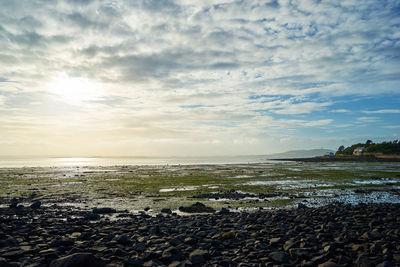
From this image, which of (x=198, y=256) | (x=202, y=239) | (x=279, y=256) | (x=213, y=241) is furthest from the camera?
(x=202, y=239)

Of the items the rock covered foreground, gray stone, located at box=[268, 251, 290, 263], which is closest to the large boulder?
the rock covered foreground

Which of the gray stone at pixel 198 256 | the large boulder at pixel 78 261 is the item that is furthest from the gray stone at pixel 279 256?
the large boulder at pixel 78 261

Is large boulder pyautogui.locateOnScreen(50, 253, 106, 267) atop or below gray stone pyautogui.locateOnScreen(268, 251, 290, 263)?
atop

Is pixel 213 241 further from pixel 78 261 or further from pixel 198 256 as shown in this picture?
pixel 78 261

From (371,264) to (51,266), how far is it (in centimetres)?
1067

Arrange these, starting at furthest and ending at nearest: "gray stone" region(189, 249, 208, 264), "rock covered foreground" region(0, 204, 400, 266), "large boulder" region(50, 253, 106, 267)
Answer: "gray stone" region(189, 249, 208, 264), "rock covered foreground" region(0, 204, 400, 266), "large boulder" region(50, 253, 106, 267)

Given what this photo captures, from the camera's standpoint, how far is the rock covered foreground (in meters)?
9.00

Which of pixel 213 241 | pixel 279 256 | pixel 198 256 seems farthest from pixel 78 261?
pixel 279 256

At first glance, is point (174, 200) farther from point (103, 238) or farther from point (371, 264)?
point (371, 264)

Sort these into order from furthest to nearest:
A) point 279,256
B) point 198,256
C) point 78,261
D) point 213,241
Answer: point 213,241 < point 198,256 < point 279,256 < point 78,261

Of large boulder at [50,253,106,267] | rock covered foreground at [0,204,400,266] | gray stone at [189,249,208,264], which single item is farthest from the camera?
gray stone at [189,249,208,264]

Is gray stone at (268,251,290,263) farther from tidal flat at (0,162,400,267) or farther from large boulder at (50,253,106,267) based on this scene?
large boulder at (50,253,106,267)

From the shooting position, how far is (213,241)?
36.5 feet

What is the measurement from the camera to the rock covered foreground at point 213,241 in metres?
9.00
